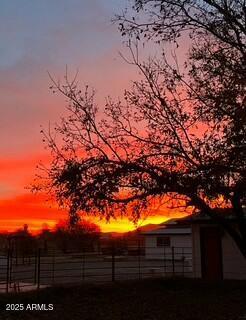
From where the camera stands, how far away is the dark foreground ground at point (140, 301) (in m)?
15.5

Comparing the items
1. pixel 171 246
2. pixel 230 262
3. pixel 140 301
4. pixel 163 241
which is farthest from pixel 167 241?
pixel 140 301

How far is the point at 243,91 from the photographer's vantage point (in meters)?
16.6

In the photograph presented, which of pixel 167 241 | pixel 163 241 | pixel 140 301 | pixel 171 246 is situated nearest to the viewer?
pixel 140 301

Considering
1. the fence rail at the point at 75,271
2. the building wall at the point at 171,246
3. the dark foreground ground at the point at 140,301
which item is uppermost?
the building wall at the point at 171,246

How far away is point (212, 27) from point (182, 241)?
40.9m

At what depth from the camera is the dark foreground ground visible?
51.0 feet

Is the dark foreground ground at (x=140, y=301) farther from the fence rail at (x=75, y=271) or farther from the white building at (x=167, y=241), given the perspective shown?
the white building at (x=167, y=241)

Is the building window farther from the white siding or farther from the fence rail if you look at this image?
the white siding

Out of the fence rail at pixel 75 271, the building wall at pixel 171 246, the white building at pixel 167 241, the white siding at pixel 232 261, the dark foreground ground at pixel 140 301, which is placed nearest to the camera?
the dark foreground ground at pixel 140 301

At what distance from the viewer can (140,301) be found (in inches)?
720

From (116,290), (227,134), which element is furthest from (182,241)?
(227,134)

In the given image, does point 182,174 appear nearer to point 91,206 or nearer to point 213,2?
point 91,206

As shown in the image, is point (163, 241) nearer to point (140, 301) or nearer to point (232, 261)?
point (232, 261)

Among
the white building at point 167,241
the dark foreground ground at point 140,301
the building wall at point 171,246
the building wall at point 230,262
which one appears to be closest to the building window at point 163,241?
the white building at point 167,241
